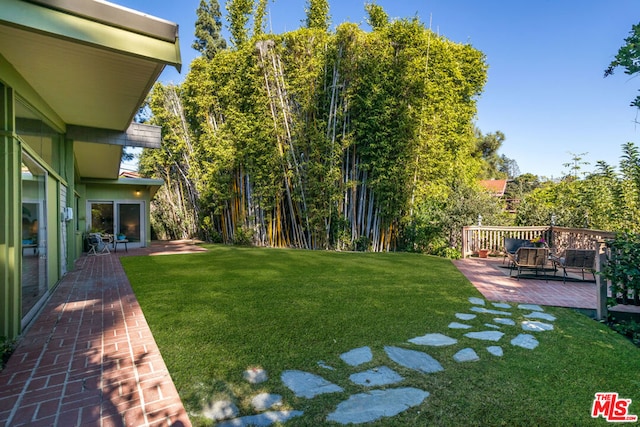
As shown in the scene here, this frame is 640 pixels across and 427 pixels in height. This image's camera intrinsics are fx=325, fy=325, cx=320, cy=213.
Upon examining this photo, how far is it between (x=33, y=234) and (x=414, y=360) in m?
4.07

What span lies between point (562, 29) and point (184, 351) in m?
10.9

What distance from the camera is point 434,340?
2.85 meters

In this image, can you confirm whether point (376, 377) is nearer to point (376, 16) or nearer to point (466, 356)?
point (466, 356)

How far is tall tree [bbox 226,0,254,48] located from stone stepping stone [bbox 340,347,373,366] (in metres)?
12.3

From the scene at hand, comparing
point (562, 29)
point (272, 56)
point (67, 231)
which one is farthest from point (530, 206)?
point (67, 231)

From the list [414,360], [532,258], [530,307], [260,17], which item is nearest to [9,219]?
[414,360]

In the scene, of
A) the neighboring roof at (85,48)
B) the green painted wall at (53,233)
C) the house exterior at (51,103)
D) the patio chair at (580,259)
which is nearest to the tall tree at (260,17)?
the house exterior at (51,103)

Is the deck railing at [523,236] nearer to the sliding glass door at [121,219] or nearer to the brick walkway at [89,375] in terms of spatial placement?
the brick walkway at [89,375]

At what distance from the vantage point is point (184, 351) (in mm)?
2596

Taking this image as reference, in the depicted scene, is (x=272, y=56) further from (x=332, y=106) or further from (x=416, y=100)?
(x=416, y=100)

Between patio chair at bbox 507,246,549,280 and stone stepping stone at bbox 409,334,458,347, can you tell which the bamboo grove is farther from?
stone stepping stone at bbox 409,334,458,347

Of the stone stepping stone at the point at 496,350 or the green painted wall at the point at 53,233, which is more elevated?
the green painted wall at the point at 53,233

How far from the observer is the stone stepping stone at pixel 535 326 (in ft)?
10.4

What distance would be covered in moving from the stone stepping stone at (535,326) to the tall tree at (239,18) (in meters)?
12.4
